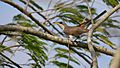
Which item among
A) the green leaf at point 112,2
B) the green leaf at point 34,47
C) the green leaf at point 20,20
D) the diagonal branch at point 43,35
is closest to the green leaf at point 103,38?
the green leaf at point 112,2

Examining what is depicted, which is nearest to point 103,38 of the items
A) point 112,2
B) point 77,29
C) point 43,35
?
point 112,2

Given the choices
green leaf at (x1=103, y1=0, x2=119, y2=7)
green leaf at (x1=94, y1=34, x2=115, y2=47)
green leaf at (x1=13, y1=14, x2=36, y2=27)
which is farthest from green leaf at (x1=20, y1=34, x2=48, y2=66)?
green leaf at (x1=103, y1=0, x2=119, y2=7)

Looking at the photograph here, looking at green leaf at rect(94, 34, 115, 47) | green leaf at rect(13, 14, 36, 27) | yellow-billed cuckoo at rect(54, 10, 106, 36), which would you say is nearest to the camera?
yellow-billed cuckoo at rect(54, 10, 106, 36)

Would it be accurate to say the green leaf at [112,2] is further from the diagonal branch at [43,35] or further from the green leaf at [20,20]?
the green leaf at [20,20]

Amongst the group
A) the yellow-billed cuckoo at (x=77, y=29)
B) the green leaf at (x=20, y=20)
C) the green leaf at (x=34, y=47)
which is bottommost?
the yellow-billed cuckoo at (x=77, y=29)

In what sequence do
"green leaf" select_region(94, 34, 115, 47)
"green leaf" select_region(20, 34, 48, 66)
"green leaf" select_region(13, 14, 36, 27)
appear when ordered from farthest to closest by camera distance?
1. "green leaf" select_region(13, 14, 36, 27)
2. "green leaf" select_region(20, 34, 48, 66)
3. "green leaf" select_region(94, 34, 115, 47)

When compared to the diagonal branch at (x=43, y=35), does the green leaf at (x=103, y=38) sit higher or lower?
higher

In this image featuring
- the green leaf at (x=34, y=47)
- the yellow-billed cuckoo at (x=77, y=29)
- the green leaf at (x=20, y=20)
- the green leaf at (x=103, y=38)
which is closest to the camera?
the yellow-billed cuckoo at (x=77, y=29)

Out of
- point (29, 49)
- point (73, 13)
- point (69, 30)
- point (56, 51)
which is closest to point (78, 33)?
point (69, 30)

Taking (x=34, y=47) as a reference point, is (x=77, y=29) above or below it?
below

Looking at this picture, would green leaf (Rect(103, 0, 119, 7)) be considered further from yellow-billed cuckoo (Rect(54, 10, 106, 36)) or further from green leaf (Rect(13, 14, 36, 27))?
green leaf (Rect(13, 14, 36, 27))

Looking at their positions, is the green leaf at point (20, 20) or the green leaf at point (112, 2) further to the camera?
the green leaf at point (20, 20)

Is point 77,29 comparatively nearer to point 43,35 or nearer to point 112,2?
point 43,35

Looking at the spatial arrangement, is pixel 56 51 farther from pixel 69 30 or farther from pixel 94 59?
pixel 94 59
